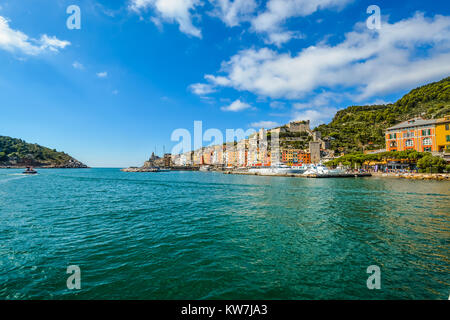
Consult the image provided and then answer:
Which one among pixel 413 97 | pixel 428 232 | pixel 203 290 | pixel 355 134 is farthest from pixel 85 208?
pixel 413 97

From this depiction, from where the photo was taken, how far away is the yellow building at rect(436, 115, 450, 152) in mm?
44612

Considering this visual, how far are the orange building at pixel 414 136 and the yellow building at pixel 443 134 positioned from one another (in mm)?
647

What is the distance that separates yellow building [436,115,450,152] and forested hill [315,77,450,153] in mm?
49350

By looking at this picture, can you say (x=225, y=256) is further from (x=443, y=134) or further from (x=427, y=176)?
(x=443, y=134)

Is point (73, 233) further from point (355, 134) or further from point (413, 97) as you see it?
point (413, 97)

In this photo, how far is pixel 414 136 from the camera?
169ft

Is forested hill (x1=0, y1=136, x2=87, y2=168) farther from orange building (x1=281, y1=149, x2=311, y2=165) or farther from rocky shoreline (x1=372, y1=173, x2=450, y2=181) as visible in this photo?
rocky shoreline (x1=372, y1=173, x2=450, y2=181)

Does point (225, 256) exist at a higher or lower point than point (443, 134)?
lower

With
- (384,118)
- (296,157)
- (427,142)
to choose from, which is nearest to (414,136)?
(427,142)

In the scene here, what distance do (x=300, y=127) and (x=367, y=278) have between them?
158409 mm

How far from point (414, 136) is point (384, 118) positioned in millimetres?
75832

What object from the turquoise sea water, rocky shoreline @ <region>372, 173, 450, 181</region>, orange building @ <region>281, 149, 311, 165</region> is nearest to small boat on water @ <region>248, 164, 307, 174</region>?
rocky shoreline @ <region>372, 173, 450, 181</region>

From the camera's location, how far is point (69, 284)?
5.48 m

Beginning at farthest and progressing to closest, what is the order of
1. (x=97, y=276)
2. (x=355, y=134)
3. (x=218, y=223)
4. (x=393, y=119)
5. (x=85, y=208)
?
(x=355, y=134)
(x=393, y=119)
(x=85, y=208)
(x=218, y=223)
(x=97, y=276)
